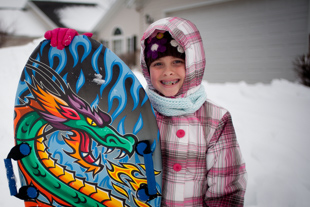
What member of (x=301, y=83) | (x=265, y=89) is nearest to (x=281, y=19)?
(x=301, y=83)

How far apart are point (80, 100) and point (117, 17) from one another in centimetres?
1148

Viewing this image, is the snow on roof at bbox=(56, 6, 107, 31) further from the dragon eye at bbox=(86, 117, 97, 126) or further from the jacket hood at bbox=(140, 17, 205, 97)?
the dragon eye at bbox=(86, 117, 97, 126)

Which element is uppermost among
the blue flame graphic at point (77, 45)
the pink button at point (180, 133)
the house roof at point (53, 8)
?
the house roof at point (53, 8)

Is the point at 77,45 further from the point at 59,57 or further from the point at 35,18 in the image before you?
the point at 35,18

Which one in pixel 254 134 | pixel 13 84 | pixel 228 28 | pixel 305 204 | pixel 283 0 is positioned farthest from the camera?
pixel 228 28

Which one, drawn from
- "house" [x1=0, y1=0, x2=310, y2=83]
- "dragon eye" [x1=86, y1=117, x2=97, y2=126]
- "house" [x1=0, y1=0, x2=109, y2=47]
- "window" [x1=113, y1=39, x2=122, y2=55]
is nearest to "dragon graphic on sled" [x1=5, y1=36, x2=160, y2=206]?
"dragon eye" [x1=86, y1=117, x2=97, y2=126]

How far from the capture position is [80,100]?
1018 mm

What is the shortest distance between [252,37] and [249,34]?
12cm

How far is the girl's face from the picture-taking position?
3.62 ft

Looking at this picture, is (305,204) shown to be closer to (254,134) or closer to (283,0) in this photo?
(254,134)

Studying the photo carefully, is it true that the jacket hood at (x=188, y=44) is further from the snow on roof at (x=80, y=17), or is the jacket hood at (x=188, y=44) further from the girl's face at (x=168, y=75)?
the snow on roof at (x=80, y=17)

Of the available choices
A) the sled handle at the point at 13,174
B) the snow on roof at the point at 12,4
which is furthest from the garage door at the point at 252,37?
the snow on roof at the point at 12,4

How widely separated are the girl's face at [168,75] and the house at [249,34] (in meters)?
5.40

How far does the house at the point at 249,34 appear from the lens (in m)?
5.28
